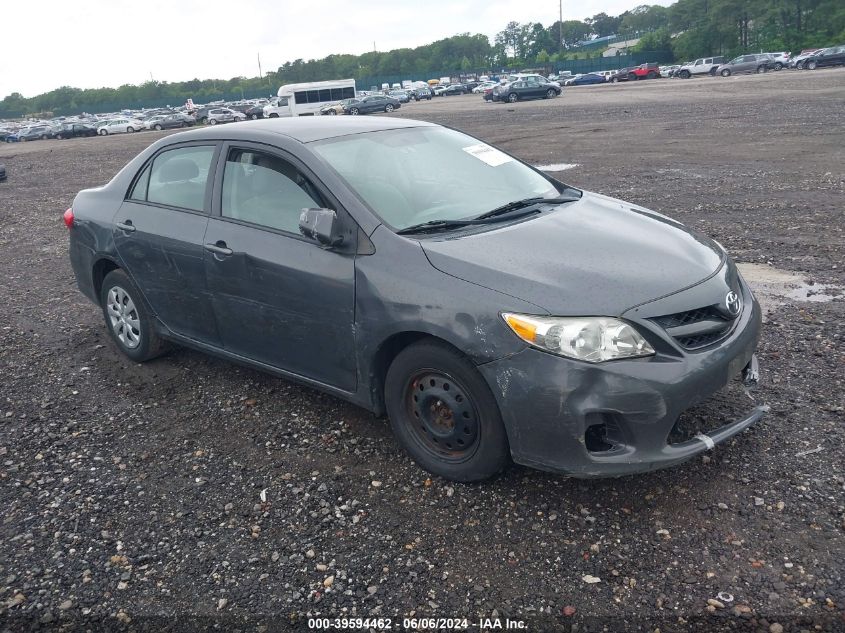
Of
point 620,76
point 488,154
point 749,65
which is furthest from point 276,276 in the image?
point 620,76

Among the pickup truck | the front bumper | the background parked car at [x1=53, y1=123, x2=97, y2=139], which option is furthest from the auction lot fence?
the front bumper

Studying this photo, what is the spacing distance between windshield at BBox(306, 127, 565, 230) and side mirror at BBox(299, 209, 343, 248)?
251 millimetres

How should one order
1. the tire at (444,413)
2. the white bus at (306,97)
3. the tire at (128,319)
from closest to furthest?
the tire at (444,413) → the tire at (128,319) → the white bus at (306,97)

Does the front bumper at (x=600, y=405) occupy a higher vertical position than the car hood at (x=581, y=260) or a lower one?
lower

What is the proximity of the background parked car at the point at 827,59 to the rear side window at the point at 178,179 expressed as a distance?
56.8 meters

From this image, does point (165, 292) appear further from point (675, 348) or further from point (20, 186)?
point (20, 186)

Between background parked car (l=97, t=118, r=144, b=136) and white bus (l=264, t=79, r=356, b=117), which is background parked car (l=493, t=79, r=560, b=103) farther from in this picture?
background parked car (l=97, t=118, r=144, b=136)

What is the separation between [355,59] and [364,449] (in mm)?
147607

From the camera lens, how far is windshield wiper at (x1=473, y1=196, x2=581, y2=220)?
161 inches

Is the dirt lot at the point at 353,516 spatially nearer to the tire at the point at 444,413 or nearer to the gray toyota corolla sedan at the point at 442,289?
the tire at the point at 444,413

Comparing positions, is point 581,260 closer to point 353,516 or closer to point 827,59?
point 353,516

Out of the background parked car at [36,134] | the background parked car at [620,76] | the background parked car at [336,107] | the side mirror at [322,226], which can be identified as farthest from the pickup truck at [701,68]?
the side mirror at [322,226]

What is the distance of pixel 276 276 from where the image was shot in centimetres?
408

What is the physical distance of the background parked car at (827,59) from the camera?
50.5 metres
